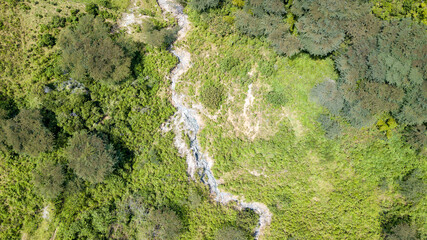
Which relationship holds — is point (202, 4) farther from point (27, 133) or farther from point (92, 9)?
point (27, 133)

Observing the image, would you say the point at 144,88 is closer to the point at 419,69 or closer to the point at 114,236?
the point at 114,236

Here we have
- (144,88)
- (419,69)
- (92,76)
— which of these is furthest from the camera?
(144,88)

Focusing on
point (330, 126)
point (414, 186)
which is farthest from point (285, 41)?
point (414, 186)

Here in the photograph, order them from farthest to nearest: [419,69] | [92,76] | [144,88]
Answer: [144,88] → [92,76] → [419,69]

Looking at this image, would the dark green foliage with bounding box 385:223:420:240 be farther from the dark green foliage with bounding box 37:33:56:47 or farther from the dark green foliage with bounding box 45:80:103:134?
the dark green foliage with bounding box 37:33:56:47

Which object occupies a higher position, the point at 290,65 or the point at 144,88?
the point at 290,65

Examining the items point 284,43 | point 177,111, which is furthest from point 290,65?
point 177,111

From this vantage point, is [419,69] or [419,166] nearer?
[419,69]
